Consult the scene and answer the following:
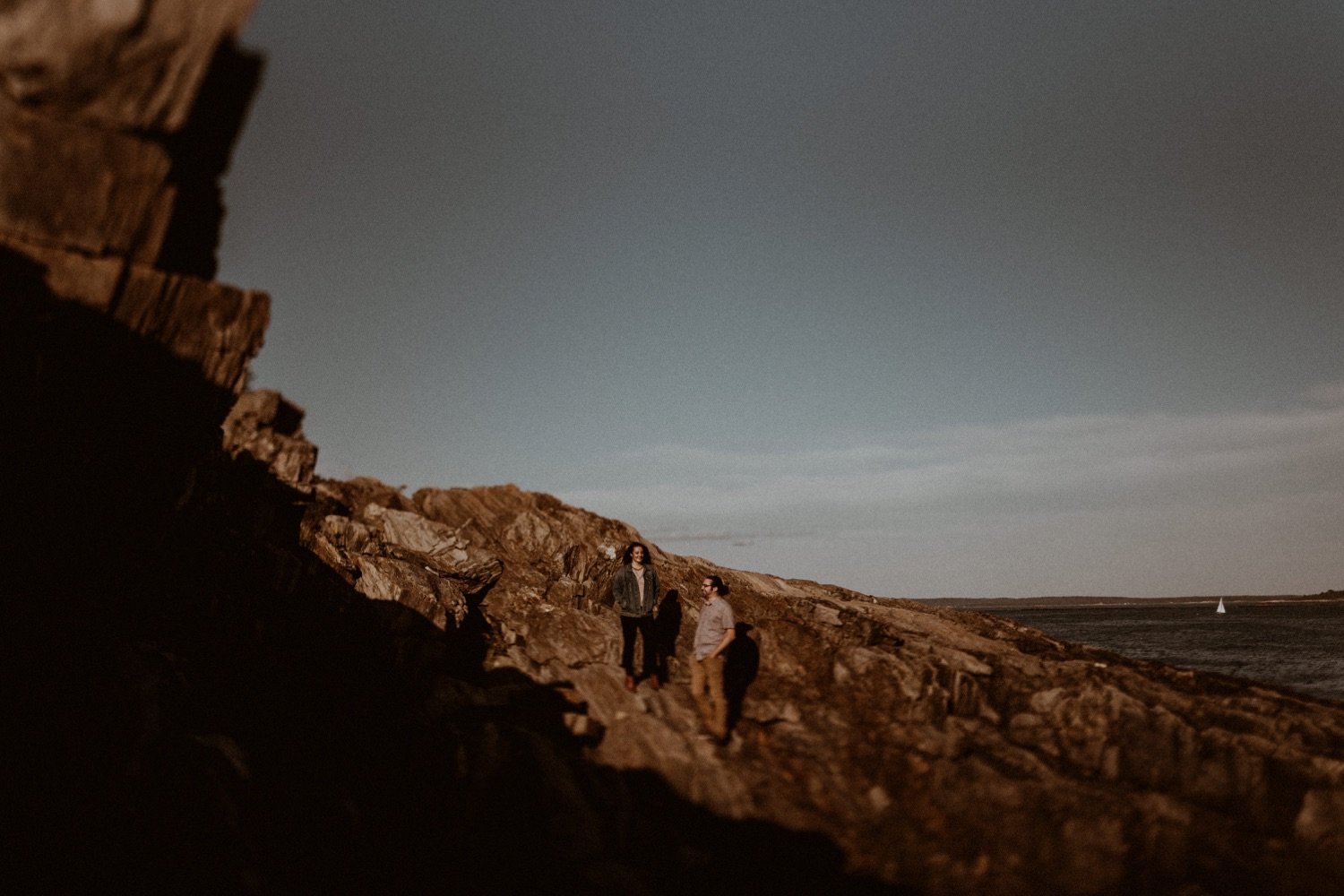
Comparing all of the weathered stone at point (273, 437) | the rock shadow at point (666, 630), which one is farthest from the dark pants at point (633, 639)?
the weathered stone at point (273, 437)

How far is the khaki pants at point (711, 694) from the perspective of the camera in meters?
13.3

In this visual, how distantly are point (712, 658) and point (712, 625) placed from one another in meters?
0.64

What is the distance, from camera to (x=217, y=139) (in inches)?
314

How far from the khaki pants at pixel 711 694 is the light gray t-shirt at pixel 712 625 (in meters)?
0.22

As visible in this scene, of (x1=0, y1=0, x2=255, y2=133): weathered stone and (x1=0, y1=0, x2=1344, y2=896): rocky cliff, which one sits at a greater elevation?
(x1=0, y1=0, x2=255, y2=133): weathered stone

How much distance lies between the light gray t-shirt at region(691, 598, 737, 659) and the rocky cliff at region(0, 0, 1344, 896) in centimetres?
162

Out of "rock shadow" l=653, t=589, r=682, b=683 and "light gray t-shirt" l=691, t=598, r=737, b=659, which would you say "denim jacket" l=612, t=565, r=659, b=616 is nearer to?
"rock shadow" l=653, t=589, r=682, b=683

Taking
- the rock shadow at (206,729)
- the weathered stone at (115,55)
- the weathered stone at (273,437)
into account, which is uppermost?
the weathered stone at (115,55)

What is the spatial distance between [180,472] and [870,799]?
12237 millimetres

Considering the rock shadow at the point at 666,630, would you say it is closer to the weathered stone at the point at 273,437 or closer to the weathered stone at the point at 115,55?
the weathered stone at the point at 273,437

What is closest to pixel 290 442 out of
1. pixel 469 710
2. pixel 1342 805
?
pixel 469 710

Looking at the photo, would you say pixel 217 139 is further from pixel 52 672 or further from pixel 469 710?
pixel 469 710

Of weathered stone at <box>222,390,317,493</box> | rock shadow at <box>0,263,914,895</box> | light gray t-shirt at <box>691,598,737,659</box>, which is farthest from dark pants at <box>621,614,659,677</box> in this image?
weathered stone at <box>222,390,317,493</box>

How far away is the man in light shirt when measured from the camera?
13305 millimetres
